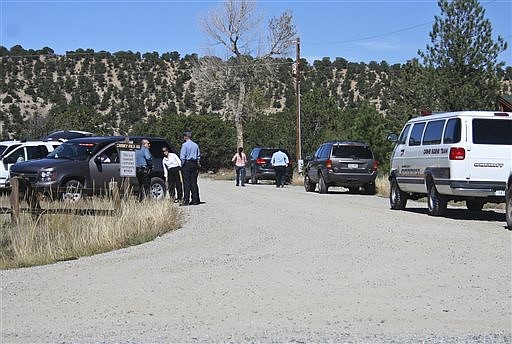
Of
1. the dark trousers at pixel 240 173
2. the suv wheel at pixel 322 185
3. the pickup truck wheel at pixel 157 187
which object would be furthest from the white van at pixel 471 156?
the dark trousers at pixel 240 173

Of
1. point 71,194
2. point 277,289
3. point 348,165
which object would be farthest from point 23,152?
point 277,289

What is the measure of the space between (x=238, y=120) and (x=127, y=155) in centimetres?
4001

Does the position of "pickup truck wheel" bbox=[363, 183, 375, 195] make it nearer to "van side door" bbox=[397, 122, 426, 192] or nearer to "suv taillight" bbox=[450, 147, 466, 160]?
"van side door" bbox=[397, 122, 426, 192]

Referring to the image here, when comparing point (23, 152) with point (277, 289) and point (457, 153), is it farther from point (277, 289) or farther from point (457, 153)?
point (277, 289)

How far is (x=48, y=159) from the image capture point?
20.5m

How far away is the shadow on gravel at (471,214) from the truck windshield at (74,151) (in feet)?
27.3

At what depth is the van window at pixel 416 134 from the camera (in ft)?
60.8

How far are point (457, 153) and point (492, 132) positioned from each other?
33.8 inches

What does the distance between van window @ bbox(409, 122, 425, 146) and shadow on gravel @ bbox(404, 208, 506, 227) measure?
1.70 meters

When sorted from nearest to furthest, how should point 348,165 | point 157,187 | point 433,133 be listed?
point 433,133
point 157,187
point 348,165

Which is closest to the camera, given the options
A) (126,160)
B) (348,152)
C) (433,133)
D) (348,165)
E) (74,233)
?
(74,233)

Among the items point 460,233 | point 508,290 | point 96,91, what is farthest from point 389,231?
point 96,91

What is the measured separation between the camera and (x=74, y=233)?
13.3 meters

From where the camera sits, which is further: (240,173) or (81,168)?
(240,173)
